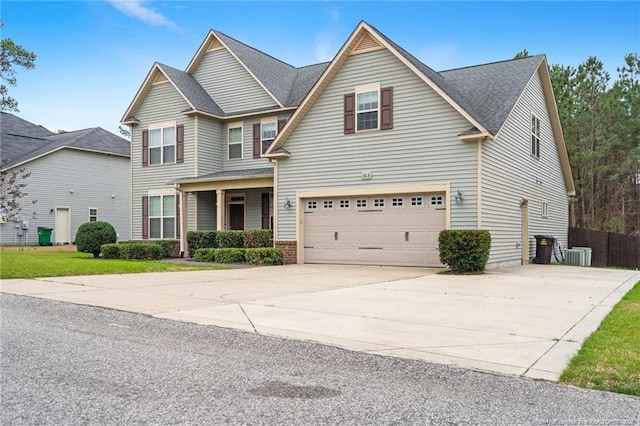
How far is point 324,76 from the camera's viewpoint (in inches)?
669

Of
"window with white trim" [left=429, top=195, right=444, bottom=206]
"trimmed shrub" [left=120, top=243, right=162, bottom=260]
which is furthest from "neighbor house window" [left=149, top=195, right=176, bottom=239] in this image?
"window with white trim" [left=429, top=195, right=444, bottom=206]

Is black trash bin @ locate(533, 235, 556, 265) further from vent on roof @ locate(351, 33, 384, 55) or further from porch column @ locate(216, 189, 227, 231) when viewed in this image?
porch column @ locate(216, 189, 227, 231)

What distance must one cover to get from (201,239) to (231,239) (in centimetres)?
212

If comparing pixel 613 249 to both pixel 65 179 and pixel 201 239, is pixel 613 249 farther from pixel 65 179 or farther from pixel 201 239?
pixel 65 179

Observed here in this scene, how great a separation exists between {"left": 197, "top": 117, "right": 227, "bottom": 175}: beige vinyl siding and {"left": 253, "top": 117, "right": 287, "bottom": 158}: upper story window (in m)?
1.76

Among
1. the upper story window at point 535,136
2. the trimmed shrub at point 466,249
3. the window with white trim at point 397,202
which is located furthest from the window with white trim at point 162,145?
the upper story window at point 535,136

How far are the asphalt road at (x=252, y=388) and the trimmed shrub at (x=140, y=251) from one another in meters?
13.4

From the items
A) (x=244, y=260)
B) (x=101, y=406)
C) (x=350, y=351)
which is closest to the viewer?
(x=101, y=406)

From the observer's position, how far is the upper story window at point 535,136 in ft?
63.7

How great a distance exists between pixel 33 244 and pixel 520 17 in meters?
25.4

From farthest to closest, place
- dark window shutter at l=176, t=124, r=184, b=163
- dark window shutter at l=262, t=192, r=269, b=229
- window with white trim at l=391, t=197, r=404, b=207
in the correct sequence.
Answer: dark window shutter at l=176, t=124, r=184, b=163, dark window shutter at l=262, t=192, r=269, b=229, window with white trim at l=391, t=197, r=404, b=207

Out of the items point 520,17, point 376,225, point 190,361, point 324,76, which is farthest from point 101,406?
point 520,17

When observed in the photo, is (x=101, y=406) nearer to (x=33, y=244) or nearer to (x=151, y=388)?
(x=151, y=388)

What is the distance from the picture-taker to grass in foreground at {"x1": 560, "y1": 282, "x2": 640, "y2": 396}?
440cm
